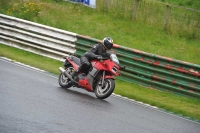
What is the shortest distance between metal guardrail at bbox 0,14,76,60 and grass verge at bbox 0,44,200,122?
0.52 m

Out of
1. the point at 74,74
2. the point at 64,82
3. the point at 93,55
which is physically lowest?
the point at 64,82

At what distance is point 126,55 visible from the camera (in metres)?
16.6

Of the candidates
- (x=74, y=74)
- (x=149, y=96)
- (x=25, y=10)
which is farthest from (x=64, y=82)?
(x=25, y=10)

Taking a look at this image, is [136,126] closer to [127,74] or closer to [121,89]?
[121,89]

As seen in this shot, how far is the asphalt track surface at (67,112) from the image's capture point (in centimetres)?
852

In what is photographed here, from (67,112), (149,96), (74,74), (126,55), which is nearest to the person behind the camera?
(67,112)

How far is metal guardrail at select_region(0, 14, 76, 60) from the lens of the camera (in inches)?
723

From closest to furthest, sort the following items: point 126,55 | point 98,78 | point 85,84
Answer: point 98,78, point 85,84, point 126,55

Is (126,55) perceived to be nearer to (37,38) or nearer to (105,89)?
(105,89)

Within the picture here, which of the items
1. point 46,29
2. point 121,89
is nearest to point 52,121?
point 121,89

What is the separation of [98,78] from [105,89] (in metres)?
0.52

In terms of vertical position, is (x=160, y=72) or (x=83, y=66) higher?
(x=83, y=66)

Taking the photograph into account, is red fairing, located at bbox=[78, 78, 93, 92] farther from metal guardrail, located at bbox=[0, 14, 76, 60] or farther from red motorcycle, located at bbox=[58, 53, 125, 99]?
metal guardrail, located at bbox=[0, 14, 76, 60]

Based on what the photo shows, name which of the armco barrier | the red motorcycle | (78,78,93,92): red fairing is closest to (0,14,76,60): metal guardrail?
the armco barrier
